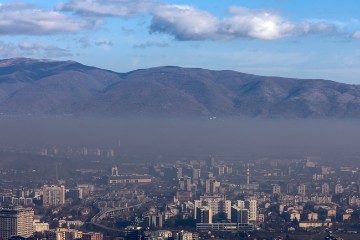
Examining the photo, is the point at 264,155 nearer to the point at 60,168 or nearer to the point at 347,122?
the point at 60,168

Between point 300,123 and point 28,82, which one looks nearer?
point 300,123

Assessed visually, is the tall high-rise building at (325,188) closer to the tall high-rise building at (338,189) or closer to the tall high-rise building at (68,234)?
the tall high-rise building at (338,189)

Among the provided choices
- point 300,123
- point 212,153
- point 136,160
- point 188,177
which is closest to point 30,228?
point 188,177

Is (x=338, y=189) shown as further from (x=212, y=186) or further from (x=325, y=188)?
(x=212, y=186)

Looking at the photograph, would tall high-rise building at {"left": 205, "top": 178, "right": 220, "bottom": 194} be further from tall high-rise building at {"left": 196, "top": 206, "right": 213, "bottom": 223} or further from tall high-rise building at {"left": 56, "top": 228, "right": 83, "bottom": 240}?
tall high-rise building at {"left": 56, "top": 228, "right": 83, "bottom": 240}

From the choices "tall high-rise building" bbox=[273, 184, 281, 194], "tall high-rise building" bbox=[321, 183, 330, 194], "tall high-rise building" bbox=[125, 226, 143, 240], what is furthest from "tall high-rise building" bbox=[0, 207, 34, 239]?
"tall high-rise building" bbox=[321, 183, 330, 194]

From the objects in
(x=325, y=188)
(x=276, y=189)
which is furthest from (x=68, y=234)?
(x=325, y=188)

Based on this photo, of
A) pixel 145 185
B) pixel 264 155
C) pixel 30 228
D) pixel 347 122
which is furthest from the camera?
pixel 347 122

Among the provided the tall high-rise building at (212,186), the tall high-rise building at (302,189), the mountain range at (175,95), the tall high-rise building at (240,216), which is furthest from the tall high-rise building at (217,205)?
the mountain range at (175,95)
